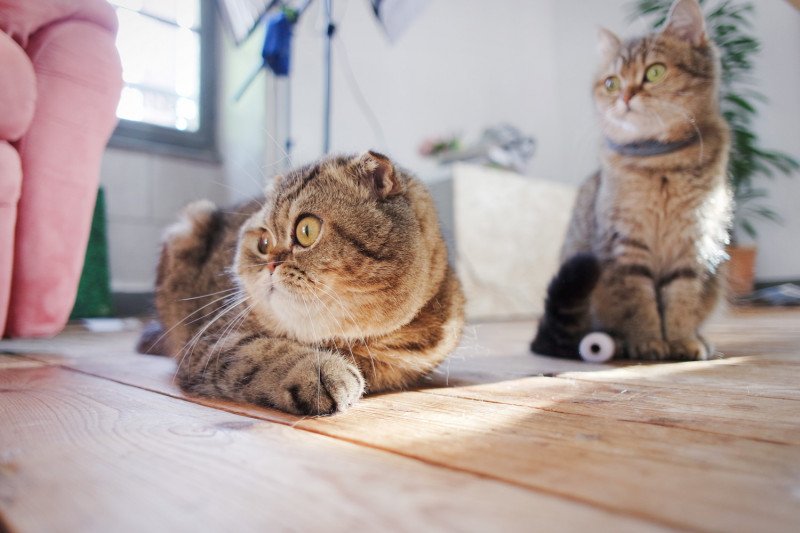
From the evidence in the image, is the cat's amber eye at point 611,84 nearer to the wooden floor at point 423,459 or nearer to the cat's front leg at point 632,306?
the cat's front leg at point 632,306

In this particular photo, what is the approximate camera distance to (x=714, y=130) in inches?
59.4

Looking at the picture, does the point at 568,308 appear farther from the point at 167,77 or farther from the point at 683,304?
the point at 167,77

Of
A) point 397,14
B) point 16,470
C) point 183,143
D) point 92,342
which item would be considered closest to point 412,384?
point 16,470

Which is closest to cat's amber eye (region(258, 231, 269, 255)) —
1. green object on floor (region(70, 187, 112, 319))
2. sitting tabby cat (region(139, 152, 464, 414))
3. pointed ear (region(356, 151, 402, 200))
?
sitting tabby cat (region(139, 152, 464, 414))

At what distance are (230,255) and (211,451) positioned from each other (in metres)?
0.73

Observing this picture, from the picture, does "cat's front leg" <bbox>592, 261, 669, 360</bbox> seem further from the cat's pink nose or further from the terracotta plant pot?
the terracotta plant pot

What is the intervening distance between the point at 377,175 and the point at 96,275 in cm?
229

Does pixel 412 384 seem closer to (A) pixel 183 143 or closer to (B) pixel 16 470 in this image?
(B) pixel 16 470

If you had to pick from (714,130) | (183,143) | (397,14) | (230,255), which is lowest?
(230,255)

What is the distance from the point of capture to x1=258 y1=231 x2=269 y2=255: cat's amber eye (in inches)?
39.9

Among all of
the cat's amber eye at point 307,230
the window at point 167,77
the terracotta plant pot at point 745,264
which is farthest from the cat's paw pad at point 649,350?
the window at point 167,77

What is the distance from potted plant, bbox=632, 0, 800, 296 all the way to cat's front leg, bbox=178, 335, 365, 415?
352cm

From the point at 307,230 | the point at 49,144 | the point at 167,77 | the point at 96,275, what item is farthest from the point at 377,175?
the point at 167,77

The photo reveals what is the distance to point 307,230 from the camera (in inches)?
36.9
